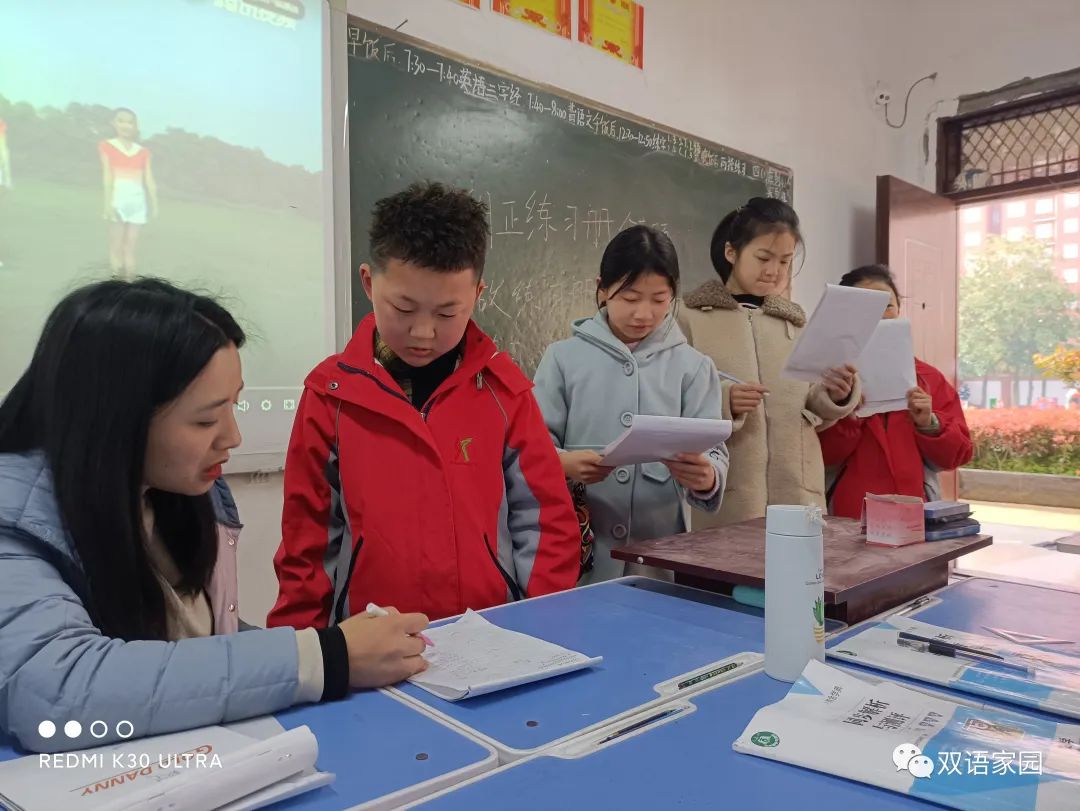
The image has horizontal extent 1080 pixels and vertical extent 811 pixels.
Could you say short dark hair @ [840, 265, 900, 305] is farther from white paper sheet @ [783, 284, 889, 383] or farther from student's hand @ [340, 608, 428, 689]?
student's hand @ [340, 608, 428, 689]

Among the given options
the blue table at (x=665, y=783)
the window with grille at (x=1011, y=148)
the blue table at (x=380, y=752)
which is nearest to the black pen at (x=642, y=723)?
the blue table at (x=665, y=783)

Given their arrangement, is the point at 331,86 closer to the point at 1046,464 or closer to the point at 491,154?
the point at 491,154

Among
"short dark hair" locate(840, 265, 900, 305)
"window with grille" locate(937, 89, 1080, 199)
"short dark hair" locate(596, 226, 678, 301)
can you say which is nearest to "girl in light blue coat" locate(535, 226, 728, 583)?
"short dark hair" locate(596, 226, 678, 301)

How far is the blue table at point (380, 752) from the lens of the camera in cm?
62

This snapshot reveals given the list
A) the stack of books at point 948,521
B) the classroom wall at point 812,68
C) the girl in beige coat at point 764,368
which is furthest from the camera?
the classroom wall at point 812,68

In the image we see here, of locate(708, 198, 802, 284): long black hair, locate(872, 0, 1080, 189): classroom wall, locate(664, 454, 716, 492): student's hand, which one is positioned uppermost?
locate(872, 0, 1080, 189): classroom wall

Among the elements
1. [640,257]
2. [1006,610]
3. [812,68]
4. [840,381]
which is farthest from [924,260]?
[1006,610]

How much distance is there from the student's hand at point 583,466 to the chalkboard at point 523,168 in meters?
0.86

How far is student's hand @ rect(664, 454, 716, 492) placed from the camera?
1.50 meters

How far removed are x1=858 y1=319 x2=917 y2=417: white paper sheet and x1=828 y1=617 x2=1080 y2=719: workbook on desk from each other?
3.80ft

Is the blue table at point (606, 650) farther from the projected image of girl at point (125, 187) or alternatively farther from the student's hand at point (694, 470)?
the projected image of girl at point (125, 187)

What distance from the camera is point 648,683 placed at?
0.87m

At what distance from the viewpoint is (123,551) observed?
2.64 feet

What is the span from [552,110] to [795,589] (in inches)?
81.9
